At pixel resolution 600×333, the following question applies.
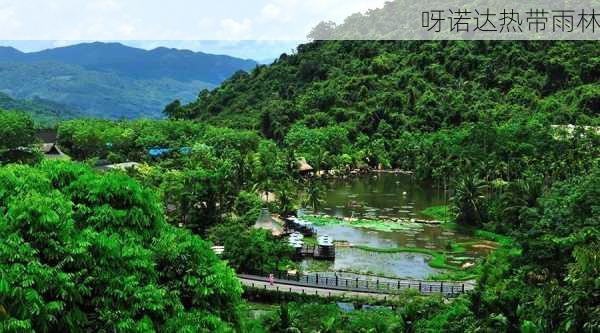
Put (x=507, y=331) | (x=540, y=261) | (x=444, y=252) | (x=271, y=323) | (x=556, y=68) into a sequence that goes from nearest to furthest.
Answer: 1. (x=507, y=331)
2. (x=540, y=261)
3. (x=271, y=323)
4. (x=444, y=252)
5. (x=556, y=68)

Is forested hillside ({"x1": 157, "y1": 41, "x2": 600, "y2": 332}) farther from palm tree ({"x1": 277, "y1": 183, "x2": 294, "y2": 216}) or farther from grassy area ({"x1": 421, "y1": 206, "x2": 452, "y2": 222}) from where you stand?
palm tree ({"x1": 277, "y1": 183, "x2": 294, "y2": 216})

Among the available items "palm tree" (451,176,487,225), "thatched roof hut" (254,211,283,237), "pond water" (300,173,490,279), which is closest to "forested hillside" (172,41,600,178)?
"pond water" (300,173,490,279)

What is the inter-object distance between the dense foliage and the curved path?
15.0m

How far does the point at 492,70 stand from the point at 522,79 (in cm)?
424

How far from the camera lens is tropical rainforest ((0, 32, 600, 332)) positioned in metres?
10.4

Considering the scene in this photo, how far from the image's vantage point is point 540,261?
1784cm

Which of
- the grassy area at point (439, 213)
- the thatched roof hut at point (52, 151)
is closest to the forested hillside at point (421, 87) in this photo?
the grassy area at point (439, 213)

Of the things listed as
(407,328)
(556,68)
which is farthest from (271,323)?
(556,68)

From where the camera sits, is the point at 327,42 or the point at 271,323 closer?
the point at 271,323

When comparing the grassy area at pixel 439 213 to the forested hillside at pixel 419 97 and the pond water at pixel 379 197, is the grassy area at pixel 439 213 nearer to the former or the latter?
the pond water at pixel 379 197

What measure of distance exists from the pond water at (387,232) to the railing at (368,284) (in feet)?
8.45

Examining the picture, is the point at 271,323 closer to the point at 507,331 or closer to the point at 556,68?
the point at 507,331

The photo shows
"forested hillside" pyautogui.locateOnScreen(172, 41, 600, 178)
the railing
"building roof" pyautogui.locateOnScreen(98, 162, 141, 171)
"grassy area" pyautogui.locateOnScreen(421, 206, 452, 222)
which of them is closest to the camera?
the railing

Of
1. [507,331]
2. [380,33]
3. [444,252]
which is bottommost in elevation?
[444,252]
